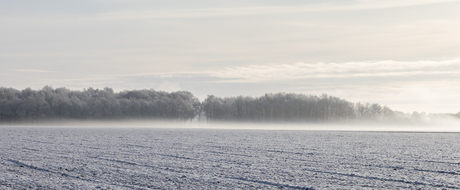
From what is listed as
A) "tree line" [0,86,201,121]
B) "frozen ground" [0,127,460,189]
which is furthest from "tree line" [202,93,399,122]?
"frozen ground" [0,127,460,189]

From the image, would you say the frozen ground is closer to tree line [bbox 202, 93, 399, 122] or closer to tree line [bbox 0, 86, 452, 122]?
tree line [bbox 0, 86, 452, 122]

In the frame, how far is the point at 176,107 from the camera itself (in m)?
178

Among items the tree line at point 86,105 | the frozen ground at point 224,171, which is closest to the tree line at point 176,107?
the tree line at point 86,105

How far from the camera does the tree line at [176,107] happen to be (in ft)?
543

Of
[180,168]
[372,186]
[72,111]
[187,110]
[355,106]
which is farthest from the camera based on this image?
[355,106]

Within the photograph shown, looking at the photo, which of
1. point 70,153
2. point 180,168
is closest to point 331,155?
point 180,168

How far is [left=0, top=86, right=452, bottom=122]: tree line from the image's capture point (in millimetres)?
165500

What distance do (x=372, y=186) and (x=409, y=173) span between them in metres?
4.42

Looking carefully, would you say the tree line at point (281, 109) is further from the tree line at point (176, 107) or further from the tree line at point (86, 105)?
the tree line at point (86, 105)

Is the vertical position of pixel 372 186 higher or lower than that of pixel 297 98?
lower

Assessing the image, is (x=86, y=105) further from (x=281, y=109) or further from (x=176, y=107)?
(x=281, y=109)

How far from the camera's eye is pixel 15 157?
27906mm

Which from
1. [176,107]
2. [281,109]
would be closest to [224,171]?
[176,107]

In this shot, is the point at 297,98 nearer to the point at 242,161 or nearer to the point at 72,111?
the point at 72,111
